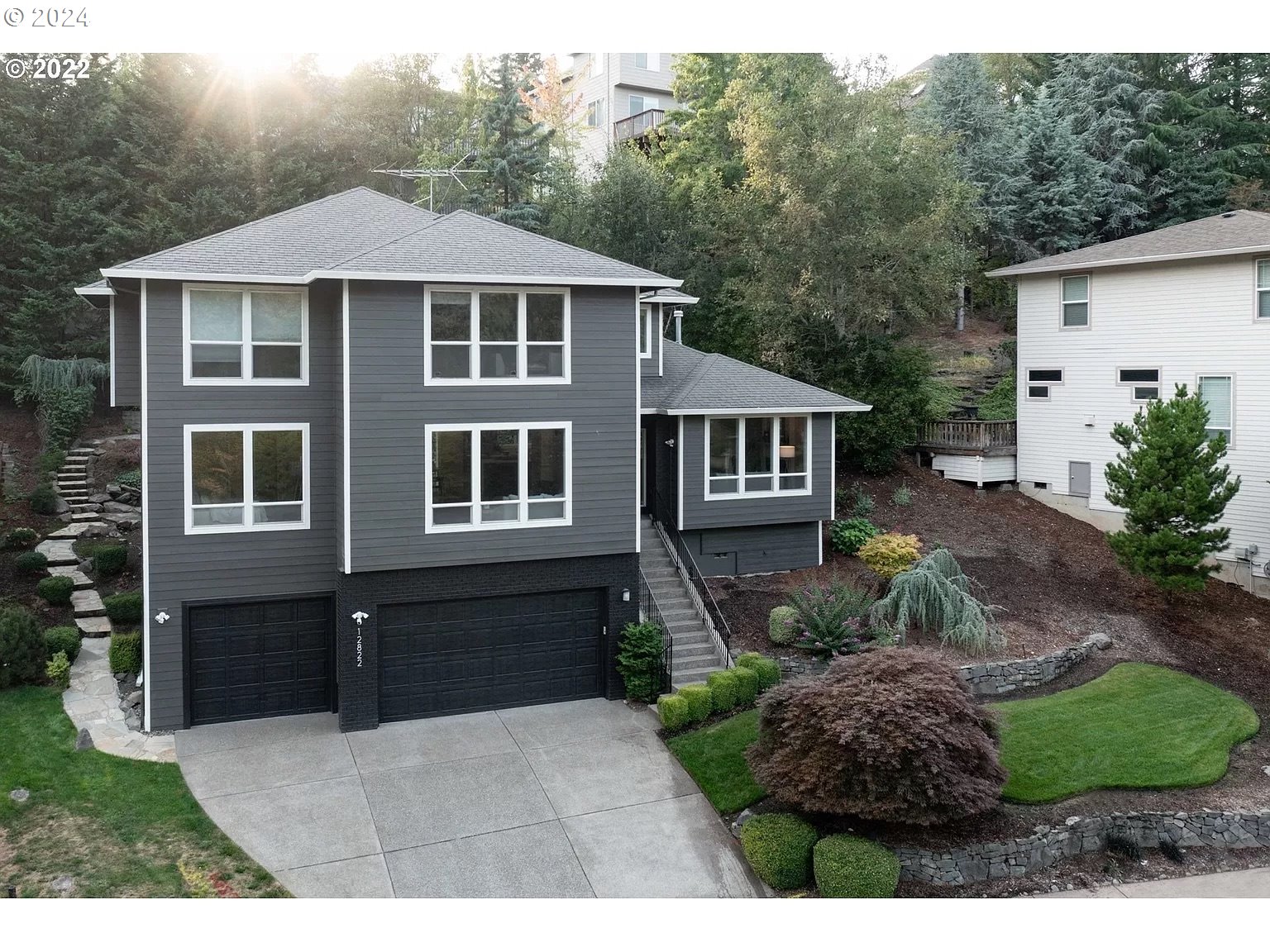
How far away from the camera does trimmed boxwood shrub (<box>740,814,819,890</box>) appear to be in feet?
33.9

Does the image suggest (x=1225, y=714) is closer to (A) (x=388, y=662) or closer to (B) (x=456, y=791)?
(B) (x=456, y=791)

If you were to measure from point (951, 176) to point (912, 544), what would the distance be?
1158cm

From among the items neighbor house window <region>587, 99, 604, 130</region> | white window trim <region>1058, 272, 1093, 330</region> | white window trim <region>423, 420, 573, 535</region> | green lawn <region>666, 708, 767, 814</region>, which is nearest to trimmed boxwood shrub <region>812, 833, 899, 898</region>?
green lawn <region>666, 708, 767, 814</region>

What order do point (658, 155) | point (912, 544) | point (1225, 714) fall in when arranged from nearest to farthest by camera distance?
point (1225, 714) → point (912, 544) → point (658, 155)

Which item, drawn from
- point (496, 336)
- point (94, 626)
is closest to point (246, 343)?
point (496, 336)

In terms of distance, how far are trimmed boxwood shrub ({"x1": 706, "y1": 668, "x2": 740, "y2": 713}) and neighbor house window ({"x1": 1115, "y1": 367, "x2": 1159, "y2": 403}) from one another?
40.2 feet

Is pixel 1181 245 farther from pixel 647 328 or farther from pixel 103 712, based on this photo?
pixel 103 712

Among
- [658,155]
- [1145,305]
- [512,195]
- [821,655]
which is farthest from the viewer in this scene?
[658,155]

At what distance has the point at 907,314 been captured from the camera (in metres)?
25.8

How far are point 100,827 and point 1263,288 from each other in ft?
70.6

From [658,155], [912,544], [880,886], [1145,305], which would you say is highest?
[658,155]

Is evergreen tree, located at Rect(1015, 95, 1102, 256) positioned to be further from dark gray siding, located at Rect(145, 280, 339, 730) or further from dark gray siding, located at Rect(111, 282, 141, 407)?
dark gray siding, located at Rect(111, 282, 141, 407)

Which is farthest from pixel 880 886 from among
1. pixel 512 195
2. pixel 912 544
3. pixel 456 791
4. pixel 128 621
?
pixel 512 195

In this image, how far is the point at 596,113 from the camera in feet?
136
